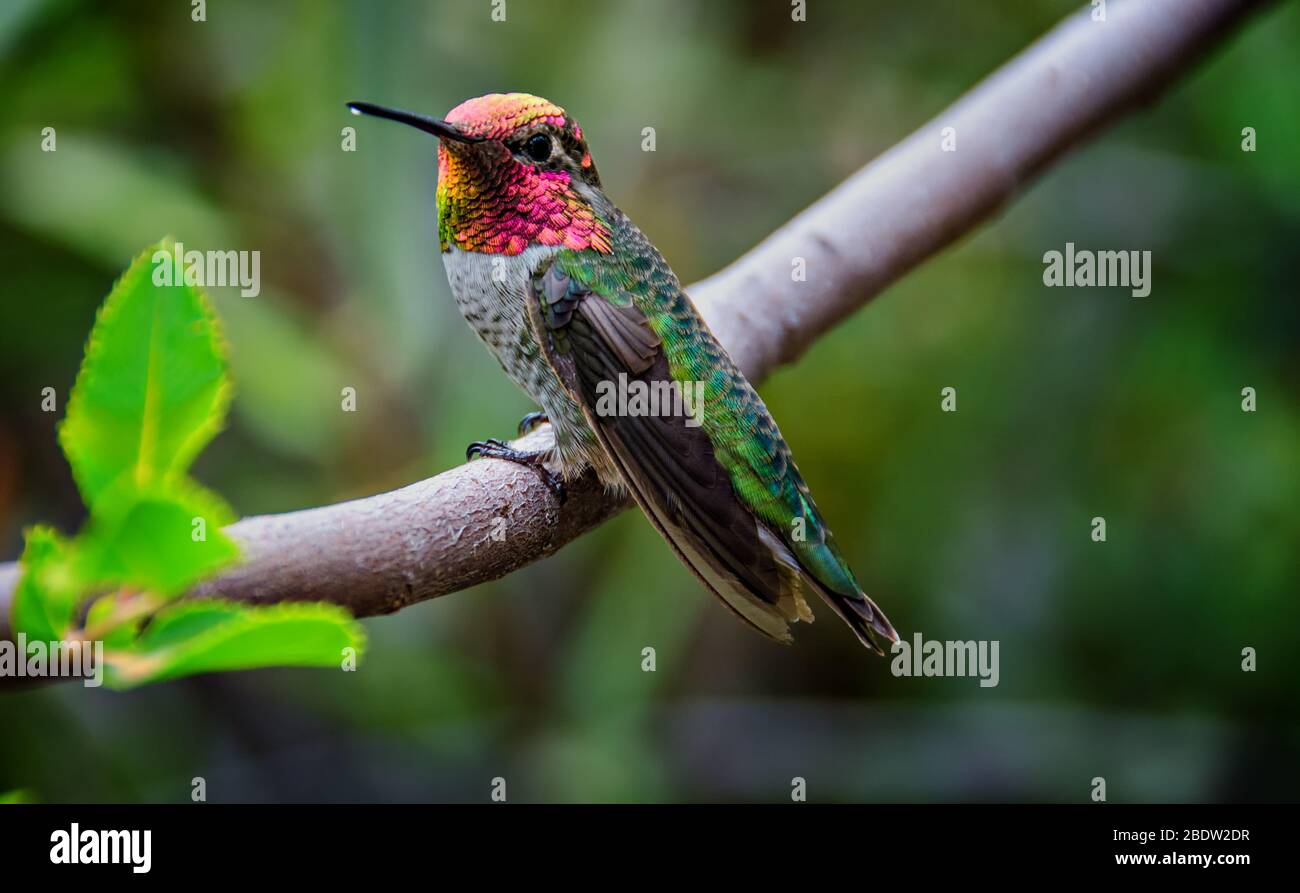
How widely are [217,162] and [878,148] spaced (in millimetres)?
1424

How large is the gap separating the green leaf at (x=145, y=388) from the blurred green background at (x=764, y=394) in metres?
1.59

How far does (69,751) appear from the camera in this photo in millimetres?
2070

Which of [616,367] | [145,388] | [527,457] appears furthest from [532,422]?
[145,388]

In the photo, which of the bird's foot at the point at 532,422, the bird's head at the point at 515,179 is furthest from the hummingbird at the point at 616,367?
the bird's foot at the point at 532,422

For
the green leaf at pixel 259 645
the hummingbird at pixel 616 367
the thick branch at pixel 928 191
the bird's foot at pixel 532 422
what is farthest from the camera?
the bird's foot at pixel 532 422

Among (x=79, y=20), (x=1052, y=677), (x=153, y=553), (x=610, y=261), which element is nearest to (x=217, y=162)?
(x=79, y=20)

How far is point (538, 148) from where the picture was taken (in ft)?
4.86

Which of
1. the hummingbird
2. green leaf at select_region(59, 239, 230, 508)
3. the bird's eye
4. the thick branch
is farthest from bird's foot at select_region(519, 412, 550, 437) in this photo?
green leaf at select_region(59, 239, 230, 508)

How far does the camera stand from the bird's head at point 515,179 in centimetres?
145

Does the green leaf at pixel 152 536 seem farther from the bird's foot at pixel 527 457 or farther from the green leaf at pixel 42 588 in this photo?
the bird's foot at pixel 527 457

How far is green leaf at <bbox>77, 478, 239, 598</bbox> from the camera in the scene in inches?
12.7

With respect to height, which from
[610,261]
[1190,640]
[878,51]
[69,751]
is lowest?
[69,751]

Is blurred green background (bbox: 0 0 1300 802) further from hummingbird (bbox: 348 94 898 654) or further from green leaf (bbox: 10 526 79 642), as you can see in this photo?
green leaf (bbox: 10 526 79 642)

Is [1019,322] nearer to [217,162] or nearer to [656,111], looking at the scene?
[656,111]
